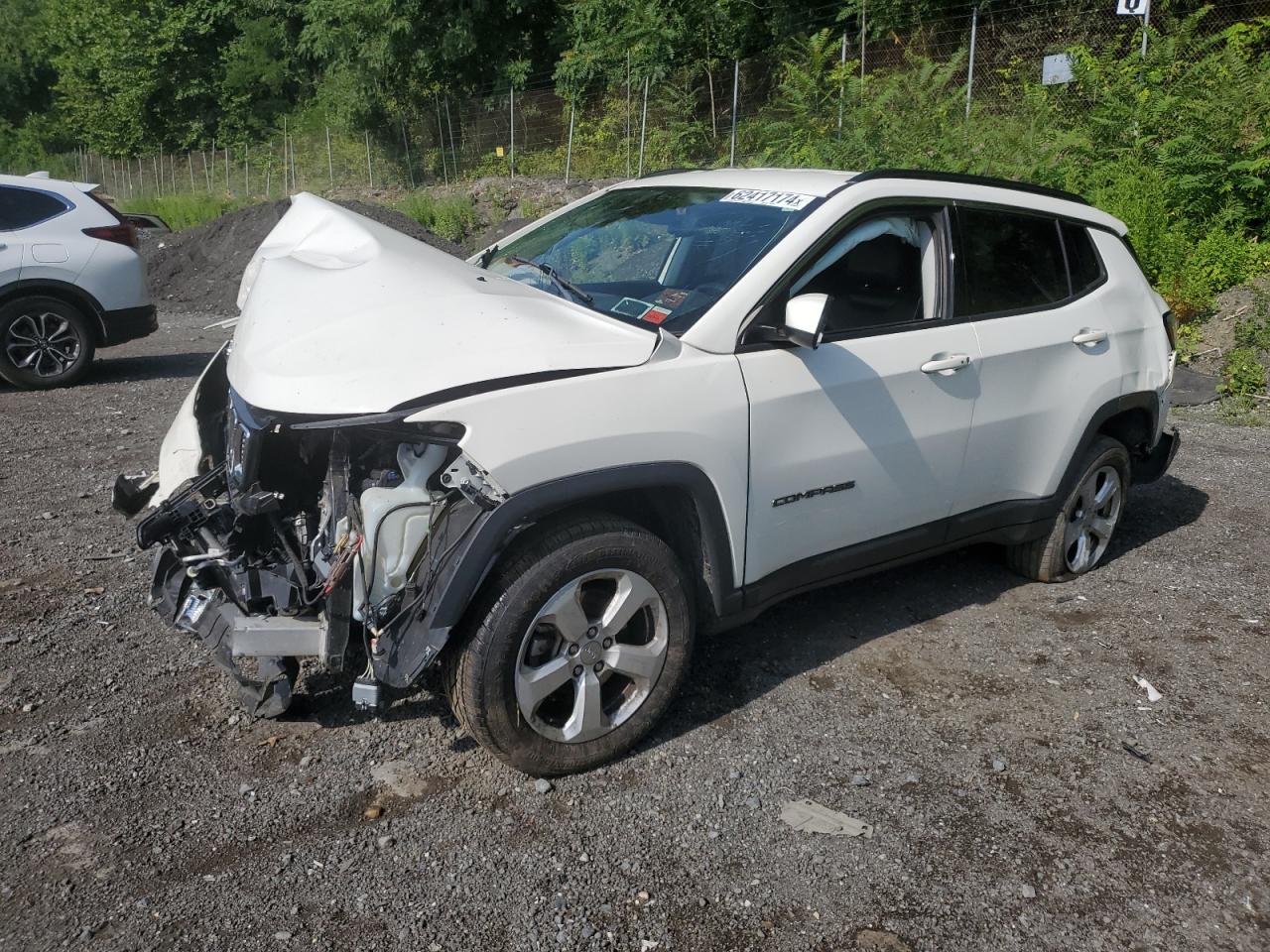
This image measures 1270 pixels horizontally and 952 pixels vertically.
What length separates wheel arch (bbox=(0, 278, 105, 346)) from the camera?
9250 millimetres

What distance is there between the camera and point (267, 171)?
35.7 metres

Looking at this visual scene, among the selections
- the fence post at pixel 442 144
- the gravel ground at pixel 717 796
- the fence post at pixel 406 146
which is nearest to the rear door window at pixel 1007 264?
the gravel ground at pixel 717 796

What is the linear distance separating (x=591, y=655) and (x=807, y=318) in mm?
1297

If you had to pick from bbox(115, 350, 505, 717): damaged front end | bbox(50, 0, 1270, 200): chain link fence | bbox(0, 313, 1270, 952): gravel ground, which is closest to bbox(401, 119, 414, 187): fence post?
bbox(50, 0, 1270, 200): chain link fence

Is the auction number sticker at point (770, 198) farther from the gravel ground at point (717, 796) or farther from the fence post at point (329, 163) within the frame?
the fence post at point (329, 163)

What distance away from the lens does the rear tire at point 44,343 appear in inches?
368

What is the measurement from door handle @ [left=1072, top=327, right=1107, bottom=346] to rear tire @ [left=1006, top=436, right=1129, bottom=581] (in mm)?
523

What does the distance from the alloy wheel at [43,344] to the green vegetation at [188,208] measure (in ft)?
75.8

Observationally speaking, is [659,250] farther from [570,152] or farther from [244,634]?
Result: [570,152]

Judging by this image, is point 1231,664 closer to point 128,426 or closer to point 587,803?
point 587,803

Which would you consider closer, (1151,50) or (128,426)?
(128,426)

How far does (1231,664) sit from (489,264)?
3.55 metres

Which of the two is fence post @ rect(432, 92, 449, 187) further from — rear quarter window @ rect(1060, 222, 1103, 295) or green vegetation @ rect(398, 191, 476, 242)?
rear quarter window @ rect(1060, 222, 1103, 295)

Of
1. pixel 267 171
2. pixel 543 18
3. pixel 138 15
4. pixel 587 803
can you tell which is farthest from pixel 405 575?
pixel 138 15
